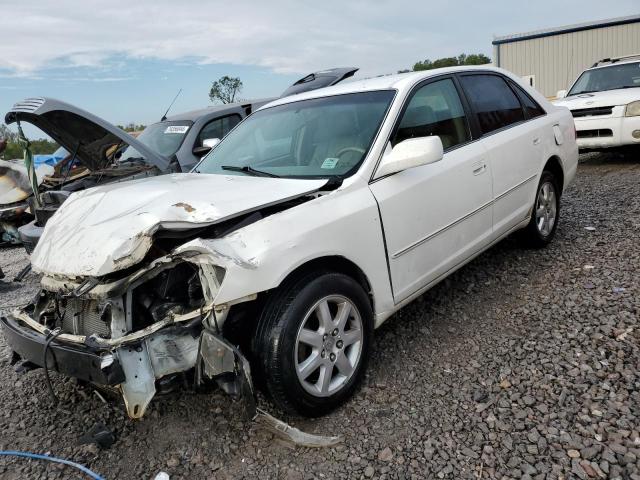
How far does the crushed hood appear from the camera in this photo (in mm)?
7843

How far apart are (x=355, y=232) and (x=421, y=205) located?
1.92 ft

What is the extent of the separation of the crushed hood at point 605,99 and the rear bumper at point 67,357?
752 centimetres

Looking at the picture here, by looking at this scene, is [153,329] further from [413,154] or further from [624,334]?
[624,334]

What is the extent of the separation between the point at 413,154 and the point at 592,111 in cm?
666

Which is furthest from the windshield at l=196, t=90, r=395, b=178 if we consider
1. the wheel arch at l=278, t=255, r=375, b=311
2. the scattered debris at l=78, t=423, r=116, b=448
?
the scattered debris at l=78, t=423, r=116, b=448

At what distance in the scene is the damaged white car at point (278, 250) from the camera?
89.9 inches

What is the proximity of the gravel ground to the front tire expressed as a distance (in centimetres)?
17

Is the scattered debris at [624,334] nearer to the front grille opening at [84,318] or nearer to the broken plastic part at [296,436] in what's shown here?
the broken plastic part at [296,436]

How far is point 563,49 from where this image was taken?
2258cm

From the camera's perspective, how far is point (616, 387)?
8.49ft

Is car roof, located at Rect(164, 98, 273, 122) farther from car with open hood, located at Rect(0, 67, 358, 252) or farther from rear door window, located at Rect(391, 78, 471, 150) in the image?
rear door window, located at Rect(391, 78, 471, 150)

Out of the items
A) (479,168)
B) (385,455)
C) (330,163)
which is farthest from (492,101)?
(385,455)

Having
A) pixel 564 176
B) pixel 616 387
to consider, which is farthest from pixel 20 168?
pixel 616 387

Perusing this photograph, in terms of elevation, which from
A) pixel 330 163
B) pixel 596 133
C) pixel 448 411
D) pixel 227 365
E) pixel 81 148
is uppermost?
pixel 81 148
